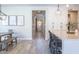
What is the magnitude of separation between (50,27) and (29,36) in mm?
1235

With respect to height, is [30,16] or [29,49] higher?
[30,16]

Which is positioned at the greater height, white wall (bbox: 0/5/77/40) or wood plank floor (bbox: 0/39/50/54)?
white wall (bbox: 0/5/77/40)

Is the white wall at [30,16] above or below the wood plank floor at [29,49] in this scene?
above

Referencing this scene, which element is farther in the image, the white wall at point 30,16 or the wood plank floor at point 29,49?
the white wall at point 30,16

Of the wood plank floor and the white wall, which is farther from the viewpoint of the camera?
the white wall

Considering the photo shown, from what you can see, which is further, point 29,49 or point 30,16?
point 30,16

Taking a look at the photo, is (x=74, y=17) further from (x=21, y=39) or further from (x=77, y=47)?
(x=77, y=47)

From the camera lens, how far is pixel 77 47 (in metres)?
3.13
